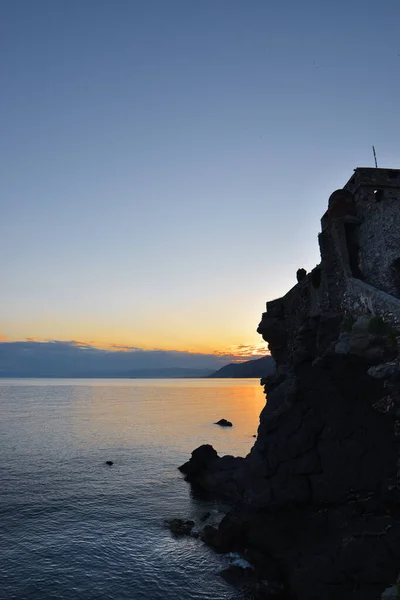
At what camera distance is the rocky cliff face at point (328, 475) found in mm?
21078

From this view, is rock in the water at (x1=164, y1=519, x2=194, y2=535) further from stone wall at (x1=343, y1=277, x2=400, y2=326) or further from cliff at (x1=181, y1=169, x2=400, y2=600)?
stone wall at (x1=343, y1=277, x2=400, y2=326)

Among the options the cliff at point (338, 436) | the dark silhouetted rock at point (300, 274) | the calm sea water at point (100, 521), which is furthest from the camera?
the dark silhouetted rock at point (300, 274)

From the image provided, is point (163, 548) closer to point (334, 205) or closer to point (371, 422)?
point (371, 422)

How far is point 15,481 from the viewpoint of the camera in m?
48.0

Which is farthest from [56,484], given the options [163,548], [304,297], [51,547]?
[304,297]

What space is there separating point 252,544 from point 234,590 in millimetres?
4858

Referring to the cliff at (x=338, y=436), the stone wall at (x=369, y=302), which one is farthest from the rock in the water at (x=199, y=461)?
the stone wall at (x=369, y=302)

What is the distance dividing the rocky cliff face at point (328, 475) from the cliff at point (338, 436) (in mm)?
67

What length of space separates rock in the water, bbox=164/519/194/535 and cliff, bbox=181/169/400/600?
113 inches

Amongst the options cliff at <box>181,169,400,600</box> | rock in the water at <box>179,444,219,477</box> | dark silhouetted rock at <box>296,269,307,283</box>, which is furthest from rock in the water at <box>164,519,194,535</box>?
dark silhouetted rock at <box>296,269,307,283</box>

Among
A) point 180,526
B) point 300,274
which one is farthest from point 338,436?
point 180,526

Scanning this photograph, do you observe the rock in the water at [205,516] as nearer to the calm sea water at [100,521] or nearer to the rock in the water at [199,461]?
the calm sea water at [100,521]

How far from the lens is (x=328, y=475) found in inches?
1029

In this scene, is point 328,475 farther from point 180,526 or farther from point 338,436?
point 180,526
